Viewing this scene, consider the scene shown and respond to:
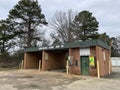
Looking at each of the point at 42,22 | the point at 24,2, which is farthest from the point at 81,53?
the point at 24,2

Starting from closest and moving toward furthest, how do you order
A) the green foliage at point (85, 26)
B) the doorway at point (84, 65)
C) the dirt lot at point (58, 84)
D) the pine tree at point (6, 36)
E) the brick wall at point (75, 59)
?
the dirt lot at point (58, 84)
the doorway at point (84, 65)
the brick wall at point (75, 59)
the pine tree at point (6, 36)
the green foliage at point (85, 26)

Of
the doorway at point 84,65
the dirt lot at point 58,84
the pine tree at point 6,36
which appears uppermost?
the pine tree at point 6,36

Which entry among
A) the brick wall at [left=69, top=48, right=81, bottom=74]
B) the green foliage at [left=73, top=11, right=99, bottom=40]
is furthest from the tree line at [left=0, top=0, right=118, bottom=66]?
the brick wall at [left=69, top=48, right=81, bottom=74]

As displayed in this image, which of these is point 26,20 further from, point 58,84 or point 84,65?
point 58,84

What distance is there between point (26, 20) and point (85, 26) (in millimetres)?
12926

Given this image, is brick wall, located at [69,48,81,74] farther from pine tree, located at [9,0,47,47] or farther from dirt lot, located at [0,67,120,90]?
pine tree, located at [9,0,47,47]

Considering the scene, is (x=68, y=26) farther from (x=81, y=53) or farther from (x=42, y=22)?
(x=81, y=53)

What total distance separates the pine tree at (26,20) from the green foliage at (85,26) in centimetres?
850

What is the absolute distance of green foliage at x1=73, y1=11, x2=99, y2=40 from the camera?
37094mm

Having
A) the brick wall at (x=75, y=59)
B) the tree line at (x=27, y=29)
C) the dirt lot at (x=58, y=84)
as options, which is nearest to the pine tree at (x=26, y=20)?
the tree line at (x=27, y=29)

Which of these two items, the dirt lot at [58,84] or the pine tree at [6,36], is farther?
the pine tree at [6,36]

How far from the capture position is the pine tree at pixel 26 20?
111 ft

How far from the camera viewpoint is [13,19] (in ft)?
111

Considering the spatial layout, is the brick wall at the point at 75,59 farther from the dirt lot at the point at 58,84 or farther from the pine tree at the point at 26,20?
the pine tree at the point at 26,20
